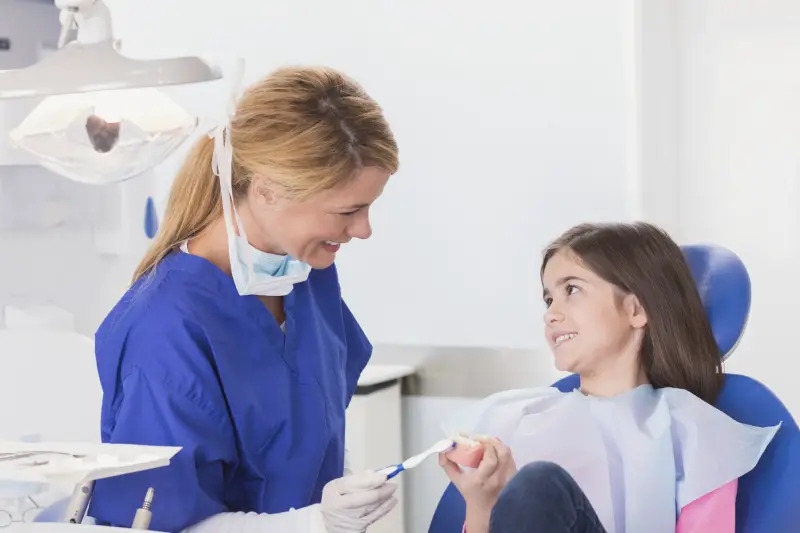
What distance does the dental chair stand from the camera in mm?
1456

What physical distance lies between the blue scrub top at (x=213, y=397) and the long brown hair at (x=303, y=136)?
113mm

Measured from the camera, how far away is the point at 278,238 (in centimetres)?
148

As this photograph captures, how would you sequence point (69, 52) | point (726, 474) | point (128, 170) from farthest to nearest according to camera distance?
point (726, 474), point (128, 170), point (69, 52)

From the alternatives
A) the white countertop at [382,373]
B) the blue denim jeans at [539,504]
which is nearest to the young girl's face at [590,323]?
the blue denim jeans at [539,504]

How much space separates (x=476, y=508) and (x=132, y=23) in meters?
1.69

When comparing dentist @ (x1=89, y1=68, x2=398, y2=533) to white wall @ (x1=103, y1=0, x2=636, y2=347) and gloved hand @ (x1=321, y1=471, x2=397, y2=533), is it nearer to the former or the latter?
gloved hand @ (x1=321, y1=471, x2=397, y2=533)

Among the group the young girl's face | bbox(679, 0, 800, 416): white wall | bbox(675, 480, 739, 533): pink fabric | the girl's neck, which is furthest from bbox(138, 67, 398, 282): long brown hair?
bbox(679, 0, 800, 416): white wall

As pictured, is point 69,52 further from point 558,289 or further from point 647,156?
point 647,156

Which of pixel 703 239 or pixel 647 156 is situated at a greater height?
pixel 647 156

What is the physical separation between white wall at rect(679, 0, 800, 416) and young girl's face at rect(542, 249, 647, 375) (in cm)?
79

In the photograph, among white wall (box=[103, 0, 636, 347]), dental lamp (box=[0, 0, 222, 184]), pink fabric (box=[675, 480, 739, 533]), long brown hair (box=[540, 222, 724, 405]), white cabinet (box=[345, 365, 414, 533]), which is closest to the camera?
dental lamp (box=[0, 0, 222, 184])

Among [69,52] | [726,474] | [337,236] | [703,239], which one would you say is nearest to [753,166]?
[703,239]

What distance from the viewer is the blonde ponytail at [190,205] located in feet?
4.97

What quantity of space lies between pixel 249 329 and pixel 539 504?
0.48m
